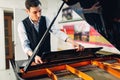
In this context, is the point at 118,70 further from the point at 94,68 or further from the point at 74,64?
the point at 74,64

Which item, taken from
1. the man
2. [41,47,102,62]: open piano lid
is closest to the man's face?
the man

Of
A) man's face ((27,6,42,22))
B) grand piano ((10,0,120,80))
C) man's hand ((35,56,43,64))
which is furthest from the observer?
man's face ((27,6,42,22))

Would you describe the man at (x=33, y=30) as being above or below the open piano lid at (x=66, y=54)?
above

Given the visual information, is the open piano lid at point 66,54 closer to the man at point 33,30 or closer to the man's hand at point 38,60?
the man's hand at point 38,60

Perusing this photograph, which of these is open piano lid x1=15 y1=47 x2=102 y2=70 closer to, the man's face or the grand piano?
the grand piano

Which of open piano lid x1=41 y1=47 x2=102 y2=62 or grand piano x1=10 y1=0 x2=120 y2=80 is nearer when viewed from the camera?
grand piano x1=10 y1=0 x2=120 y2=80

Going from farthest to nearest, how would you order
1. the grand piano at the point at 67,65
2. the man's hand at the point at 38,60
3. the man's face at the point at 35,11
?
the man's face at the point at 35,11
the man's hand at the point at 38,60
the grand piano at the point at 67,65

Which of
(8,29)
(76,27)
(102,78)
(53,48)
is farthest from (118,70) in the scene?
(8,29)

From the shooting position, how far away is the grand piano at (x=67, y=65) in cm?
143

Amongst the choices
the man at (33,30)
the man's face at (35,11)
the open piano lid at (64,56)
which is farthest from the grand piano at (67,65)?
the man's face at (35,11)

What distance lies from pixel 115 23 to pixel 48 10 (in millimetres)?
4209

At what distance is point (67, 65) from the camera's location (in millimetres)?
1638

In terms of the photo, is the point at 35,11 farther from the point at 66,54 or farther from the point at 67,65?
Answer: the point at 67,65

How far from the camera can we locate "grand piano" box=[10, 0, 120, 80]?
1.43 meters
